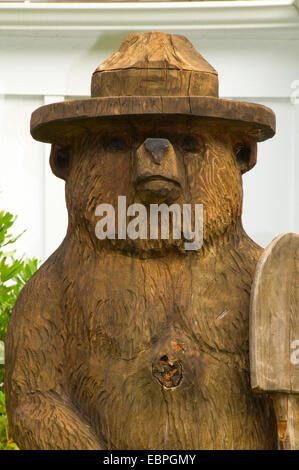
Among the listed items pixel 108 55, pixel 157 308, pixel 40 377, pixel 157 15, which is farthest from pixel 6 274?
pixel 157 308

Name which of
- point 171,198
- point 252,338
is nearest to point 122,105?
point 171,198

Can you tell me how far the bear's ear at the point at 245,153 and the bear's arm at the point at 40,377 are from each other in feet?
1.82

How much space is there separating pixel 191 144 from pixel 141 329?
46 cm

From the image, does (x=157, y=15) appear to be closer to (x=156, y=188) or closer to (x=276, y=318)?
(x=156, y=188)

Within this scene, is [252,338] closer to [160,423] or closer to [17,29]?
[160,423]

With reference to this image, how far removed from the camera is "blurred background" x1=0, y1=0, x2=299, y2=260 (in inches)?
164

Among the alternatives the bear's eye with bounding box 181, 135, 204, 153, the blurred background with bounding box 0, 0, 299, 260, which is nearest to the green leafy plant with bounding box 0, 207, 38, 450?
the blurred background with bounding box 0, 0, 299, 260

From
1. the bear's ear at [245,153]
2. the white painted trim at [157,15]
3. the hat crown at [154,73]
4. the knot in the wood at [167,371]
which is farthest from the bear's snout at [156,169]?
the white painted trim at [157,15]

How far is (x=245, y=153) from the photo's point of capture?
2650 mm

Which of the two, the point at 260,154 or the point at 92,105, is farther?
the point at 260,154

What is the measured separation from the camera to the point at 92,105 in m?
2.42

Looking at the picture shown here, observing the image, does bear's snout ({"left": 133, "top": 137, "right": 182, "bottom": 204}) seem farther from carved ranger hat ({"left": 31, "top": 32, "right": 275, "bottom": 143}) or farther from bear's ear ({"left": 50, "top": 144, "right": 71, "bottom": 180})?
bear's ear ({"left": 50, "top": 144, "right": 71, "bottom": 180})

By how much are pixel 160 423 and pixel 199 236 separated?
1.48 ft

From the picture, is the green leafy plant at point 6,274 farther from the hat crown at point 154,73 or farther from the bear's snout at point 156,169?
the bear's snout at point 156,169
